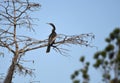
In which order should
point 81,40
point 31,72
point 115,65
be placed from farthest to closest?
point 31,72 < point 81,40 < point 115,65

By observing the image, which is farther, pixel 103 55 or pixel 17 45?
pixel 17 45

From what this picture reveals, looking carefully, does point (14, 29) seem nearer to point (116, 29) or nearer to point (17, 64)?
point (17, 64)

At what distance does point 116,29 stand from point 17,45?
6.24 m

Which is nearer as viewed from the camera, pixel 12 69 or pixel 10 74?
pixel 10 74

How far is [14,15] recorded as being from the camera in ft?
36.7

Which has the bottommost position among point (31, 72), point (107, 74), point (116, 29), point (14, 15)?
point (31, 72)

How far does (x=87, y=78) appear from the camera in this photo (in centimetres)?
534

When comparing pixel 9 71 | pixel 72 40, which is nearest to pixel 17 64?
pixel 9 71

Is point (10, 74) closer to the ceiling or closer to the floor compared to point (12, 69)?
closer to the floor

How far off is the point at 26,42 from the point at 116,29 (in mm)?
6135

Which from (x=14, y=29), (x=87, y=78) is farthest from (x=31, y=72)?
(x=87, y=78)

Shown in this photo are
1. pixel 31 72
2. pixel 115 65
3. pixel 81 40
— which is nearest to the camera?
pixel 115 65

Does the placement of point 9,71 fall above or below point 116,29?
below

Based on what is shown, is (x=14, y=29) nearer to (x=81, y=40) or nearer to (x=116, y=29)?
(x=81, y=40)
